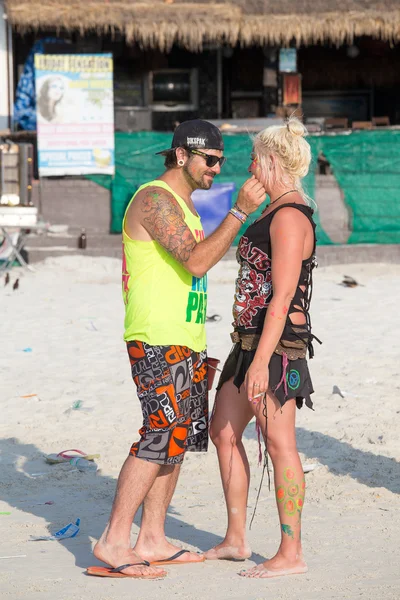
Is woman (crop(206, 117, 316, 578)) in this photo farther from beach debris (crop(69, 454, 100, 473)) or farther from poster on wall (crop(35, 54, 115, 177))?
poster on wall (crop(35, 54, 115, 177))

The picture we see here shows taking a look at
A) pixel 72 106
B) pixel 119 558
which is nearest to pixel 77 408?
pixel 119 558

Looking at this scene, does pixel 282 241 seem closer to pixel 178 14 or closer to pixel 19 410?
pixel 19 410

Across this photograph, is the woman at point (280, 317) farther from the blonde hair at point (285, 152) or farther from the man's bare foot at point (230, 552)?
the man's bare foot at point (230, 552)

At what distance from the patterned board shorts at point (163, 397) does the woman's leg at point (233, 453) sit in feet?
0.51

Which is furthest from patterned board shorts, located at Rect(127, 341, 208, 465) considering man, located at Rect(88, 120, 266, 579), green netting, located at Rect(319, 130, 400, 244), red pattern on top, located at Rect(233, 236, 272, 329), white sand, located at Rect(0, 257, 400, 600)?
green netting, located at Rect(319, 130, 400, 244)

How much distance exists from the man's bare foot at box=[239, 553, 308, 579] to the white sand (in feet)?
0.10

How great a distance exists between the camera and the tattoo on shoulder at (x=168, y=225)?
13.2 ft

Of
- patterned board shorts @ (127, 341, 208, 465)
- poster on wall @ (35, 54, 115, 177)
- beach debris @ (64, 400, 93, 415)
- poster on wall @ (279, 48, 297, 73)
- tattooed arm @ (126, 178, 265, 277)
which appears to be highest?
poster on wall @ (279, 48, 297, 73)

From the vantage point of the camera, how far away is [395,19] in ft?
55.8

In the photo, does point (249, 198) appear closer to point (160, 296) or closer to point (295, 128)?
point (295, 128)

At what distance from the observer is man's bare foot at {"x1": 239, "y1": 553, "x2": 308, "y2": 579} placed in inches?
160

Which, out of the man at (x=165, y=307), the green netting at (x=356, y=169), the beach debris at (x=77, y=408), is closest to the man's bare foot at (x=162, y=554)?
the man at (x=165, y=307)

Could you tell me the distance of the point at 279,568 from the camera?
4.08 meters

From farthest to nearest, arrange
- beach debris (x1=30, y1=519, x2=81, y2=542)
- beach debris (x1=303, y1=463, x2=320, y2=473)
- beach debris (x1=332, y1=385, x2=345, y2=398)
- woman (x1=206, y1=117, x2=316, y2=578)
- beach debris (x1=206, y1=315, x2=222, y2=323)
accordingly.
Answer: beach debris (x1=206, y1=315, x2=222, y2=323)
beach debris (x1=332, y1=385, x2=345, y2=398)
beach debris (x1=303, y1=463, x2=320, y2=473)
beach debris (x1=30, y1=519, x2=81, y2=542)
woman (x1=206, y1=117, x2=316, y2=578)
